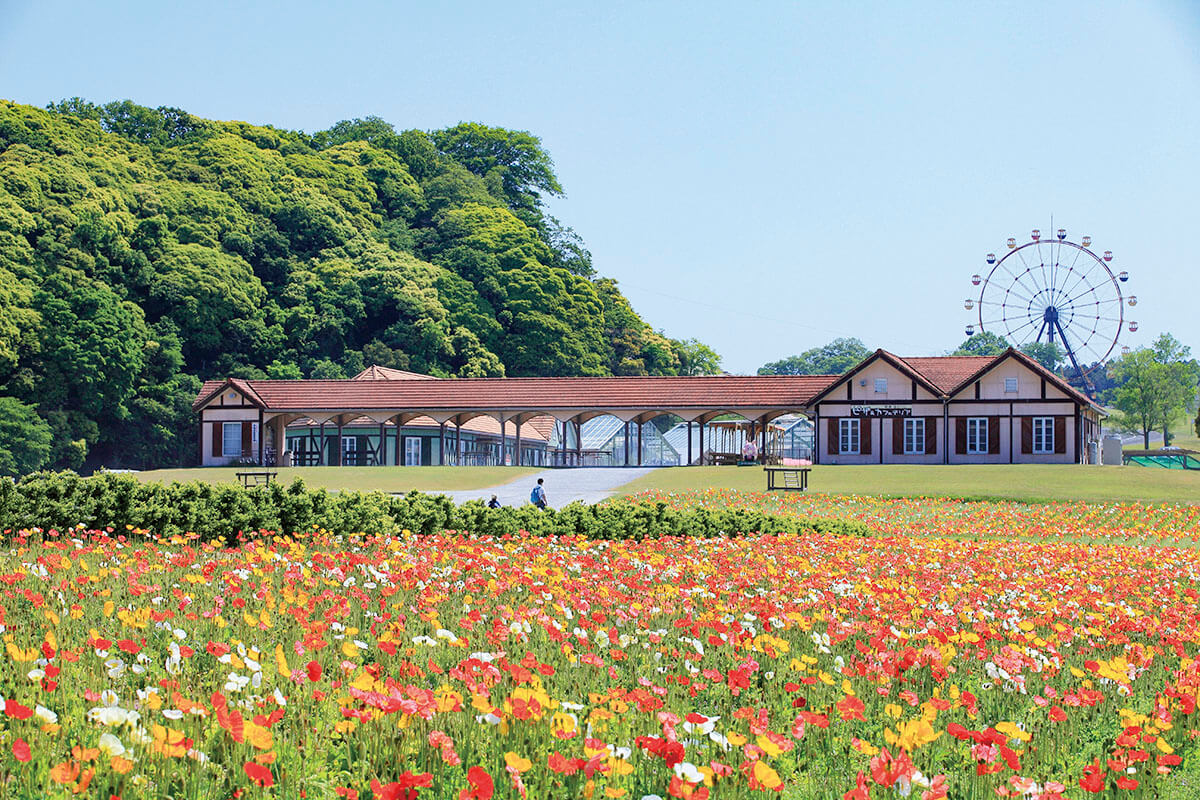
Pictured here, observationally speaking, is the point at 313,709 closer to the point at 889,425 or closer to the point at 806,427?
the point at 889,425

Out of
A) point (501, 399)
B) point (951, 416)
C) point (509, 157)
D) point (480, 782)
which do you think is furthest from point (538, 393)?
point (509, 157)

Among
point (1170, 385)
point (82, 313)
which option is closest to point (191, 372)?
point (82, 313)

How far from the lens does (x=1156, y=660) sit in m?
6.34

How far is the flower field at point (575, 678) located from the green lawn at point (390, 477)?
79.8 feet

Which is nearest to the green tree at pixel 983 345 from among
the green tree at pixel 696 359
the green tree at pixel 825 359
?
the green tree at pixel 825 359

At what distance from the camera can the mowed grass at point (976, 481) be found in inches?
1130

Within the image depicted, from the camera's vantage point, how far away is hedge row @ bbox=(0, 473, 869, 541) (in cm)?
1115

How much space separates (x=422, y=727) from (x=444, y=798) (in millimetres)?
356

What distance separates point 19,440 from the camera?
46.4 metres

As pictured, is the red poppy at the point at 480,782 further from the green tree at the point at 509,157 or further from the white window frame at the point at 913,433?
the green tree at the point at 509,157

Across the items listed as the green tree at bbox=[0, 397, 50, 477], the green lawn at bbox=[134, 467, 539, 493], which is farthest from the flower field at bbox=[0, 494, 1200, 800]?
the green tree at bbox=[0, 397, 50, 477]

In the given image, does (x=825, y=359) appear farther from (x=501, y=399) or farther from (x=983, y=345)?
(x=501, y=399)

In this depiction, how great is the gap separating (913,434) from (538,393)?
16141mm

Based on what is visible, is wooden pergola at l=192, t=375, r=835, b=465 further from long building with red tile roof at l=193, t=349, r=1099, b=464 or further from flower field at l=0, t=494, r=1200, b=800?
flower field at l=0, t=494, r=1200, b=800
